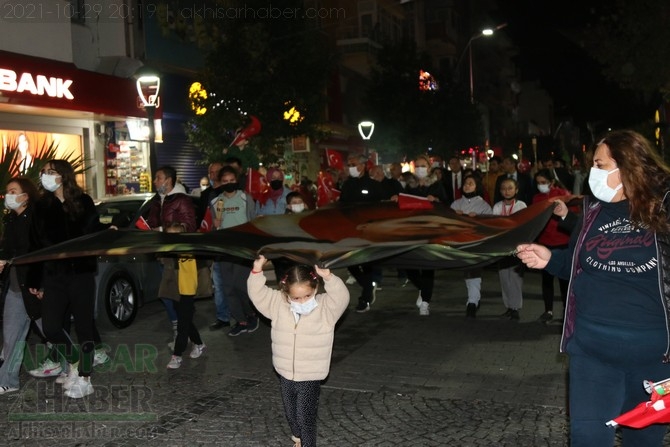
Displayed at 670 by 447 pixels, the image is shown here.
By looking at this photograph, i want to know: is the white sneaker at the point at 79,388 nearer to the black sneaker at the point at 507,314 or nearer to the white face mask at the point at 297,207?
the white face mask at the point at 297,207

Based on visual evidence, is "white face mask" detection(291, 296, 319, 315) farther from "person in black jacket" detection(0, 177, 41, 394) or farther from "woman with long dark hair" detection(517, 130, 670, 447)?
"person in black jacket" detection(0, 177, 41, 394)

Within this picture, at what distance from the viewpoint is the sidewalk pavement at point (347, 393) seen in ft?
19.0

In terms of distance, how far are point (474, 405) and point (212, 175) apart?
5821 millimetres

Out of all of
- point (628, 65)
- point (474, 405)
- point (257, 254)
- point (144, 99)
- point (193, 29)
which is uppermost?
point (193, 29)

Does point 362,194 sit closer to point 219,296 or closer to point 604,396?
point 219,296

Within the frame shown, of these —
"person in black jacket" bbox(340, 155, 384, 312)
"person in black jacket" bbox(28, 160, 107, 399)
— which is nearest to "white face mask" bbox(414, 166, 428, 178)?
"person in black jacket" bbox(340, 155, 384, 312)

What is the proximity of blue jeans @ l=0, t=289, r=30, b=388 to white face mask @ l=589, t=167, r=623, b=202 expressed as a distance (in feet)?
16.6

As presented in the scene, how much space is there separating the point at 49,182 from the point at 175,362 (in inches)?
85.8

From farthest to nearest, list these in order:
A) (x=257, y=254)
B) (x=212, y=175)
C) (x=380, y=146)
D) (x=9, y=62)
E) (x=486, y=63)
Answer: (x=486, y=63) → (x=380, y=146) → (x=9, y=62) → (x=212, y=175) → (x=257, y=254)

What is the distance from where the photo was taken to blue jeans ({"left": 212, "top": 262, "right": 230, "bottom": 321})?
9328 mm

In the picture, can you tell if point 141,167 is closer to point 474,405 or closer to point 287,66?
point 287,66

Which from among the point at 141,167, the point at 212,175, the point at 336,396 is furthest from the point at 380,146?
the point at 336,396

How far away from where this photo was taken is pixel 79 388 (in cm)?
675

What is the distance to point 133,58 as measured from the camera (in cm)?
2097
